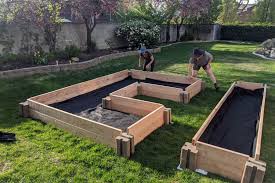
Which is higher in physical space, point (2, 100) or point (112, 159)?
point (2, 100)

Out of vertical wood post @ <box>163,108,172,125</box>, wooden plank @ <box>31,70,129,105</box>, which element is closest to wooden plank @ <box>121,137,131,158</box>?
vertical wood post @ <box>163,108,172,125</box>

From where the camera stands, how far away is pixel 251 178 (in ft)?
7.80

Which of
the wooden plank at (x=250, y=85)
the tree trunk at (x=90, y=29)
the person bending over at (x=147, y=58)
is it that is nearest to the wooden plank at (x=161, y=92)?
the person bending over at (x=147, y=58)

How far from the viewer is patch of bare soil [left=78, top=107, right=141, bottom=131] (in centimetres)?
389

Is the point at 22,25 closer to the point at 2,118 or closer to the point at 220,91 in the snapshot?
the point at 2,118

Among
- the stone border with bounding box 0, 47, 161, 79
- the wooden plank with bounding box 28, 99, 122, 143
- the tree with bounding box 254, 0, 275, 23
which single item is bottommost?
the wooden plank with bounding box 28, 99, 122, 143

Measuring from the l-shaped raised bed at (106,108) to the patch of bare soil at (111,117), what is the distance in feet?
0.06

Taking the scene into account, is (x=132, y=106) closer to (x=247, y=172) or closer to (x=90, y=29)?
(x=247, y=172)

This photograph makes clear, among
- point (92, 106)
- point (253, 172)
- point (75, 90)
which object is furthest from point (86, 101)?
point (253, 172)

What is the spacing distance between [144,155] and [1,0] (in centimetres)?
647

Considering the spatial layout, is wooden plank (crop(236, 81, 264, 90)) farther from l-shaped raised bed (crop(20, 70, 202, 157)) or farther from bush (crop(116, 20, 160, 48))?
bush (crop(116, 20, 160, 48))

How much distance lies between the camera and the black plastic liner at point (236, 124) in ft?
10.6

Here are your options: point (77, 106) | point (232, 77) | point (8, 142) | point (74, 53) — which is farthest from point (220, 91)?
point (74, 53)

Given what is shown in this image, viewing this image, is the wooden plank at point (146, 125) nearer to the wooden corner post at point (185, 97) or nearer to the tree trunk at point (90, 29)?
the wooden corner post at point (185, 97)
